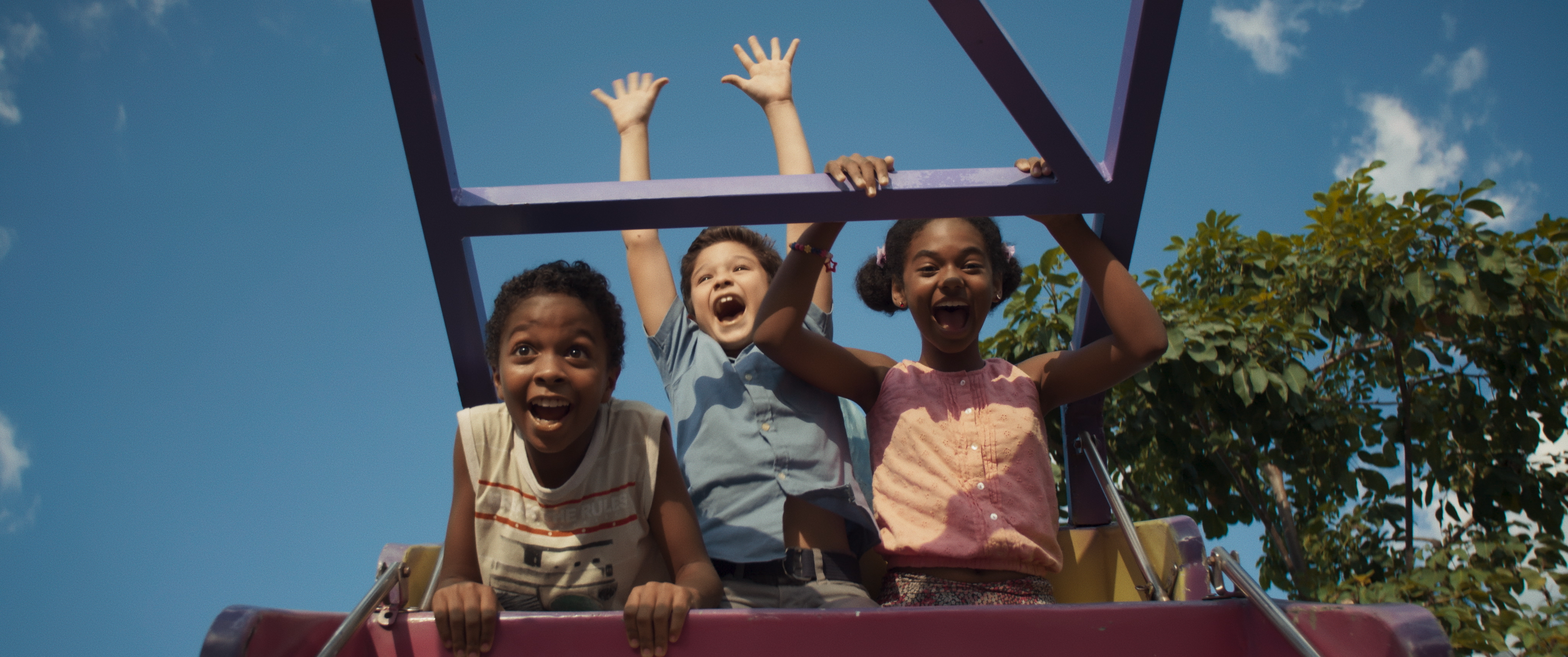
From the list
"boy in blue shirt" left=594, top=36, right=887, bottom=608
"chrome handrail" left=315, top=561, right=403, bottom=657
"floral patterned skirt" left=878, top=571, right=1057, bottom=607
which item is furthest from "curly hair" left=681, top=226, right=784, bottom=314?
"chrome handrail" left=315, top=561, right=403, bottom=657

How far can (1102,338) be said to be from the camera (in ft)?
6.40

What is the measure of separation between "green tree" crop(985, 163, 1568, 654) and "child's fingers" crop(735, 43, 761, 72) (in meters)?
A: 2.06

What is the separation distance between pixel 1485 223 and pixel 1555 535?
1.23 m

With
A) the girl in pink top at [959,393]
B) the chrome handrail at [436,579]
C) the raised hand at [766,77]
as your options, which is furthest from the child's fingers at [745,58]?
the chrome handrail at [436,579]

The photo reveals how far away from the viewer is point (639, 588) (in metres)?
1.26

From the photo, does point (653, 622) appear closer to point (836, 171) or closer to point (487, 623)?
point (487, 623)

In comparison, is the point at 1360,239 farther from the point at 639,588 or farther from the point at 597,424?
the point at 639,588

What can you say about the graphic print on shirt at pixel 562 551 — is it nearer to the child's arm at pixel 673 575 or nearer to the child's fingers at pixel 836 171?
the child's arm at pixel 673 575

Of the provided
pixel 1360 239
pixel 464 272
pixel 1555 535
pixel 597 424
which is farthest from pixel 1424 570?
pixel 464 272

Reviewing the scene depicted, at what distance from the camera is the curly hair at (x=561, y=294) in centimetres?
174

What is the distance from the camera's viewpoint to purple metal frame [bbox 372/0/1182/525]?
1.40m

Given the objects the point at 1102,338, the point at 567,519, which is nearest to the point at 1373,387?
the point at 1102,338

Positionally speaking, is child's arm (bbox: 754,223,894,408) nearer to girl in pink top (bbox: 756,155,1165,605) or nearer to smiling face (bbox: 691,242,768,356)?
girl in pink top (bbox: 756,155,1165,605)

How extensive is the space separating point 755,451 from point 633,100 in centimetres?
115
